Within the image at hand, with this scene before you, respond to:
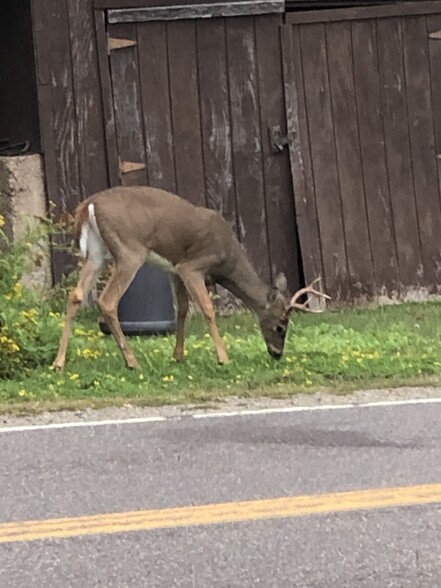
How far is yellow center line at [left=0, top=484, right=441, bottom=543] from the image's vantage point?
18.1 ft

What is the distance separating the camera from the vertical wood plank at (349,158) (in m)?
13.7

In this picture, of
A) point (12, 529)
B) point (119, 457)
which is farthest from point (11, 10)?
point (12, 529)

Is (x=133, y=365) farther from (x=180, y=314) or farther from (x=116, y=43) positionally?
(x=116, y=43)

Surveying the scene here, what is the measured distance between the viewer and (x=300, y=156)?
44.5 feet

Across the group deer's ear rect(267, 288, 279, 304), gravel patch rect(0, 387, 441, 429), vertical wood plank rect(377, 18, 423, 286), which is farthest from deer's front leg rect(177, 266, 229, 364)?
vertical wood plank rect(377, 18, 423, 286)

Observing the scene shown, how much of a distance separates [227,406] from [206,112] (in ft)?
18.4

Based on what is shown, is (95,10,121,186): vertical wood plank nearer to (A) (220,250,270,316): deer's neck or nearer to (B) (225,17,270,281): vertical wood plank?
(B) (225,17,270,281): vertical wood plank

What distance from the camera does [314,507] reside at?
19.2 feet

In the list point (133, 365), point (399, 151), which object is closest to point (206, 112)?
point (399, 151)

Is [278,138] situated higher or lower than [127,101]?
lower

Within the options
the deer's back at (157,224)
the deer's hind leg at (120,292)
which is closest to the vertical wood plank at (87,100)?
the deer's back at (157,224)

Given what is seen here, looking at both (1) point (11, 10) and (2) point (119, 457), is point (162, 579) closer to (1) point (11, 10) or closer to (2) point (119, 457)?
(2) point (119, 457)

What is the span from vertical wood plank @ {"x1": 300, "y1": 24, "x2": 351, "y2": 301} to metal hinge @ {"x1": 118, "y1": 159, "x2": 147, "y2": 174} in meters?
1.90

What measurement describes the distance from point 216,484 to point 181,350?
3925mm
